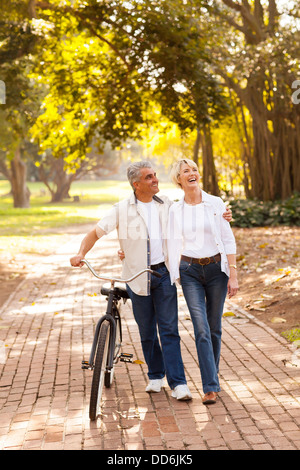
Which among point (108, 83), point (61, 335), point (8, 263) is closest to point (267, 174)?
point (108, 83)

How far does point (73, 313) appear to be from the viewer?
9586 millimetres

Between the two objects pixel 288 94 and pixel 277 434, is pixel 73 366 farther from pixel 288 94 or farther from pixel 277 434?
pixel 288 94

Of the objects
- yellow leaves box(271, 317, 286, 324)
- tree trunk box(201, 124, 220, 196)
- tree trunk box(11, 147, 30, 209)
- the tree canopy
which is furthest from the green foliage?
tree trunk box(11, 147, 30, 209)

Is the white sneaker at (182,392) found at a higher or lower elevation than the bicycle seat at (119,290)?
lower

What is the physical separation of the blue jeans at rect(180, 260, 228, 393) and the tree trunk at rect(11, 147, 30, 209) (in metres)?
38.5

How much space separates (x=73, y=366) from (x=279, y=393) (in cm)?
217

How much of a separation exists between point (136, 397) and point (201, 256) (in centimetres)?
129

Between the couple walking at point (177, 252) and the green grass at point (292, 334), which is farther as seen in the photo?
the green grass at point (292, 334)

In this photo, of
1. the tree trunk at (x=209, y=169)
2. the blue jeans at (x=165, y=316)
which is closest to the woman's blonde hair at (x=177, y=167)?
the blue jeans at (x=165, y=316)

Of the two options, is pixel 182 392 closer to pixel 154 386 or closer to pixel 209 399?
pixel 209 399

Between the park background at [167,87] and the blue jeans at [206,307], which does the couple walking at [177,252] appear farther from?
the park background at [167,87]

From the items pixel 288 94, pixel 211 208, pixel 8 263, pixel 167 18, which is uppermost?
pixel 167 18

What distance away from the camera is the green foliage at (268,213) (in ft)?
64.8

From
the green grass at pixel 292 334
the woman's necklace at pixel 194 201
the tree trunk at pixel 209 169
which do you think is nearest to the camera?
the woman's necklace at pixel 194 201
